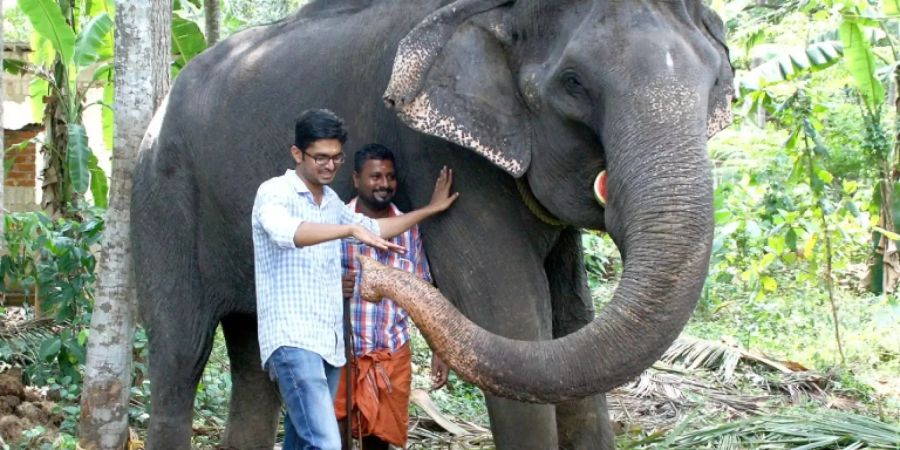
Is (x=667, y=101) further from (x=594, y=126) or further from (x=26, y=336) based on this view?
(x=26, y=336)

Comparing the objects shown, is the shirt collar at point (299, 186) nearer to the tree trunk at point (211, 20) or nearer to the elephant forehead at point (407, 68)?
the elephant forehead at point (407, 68)

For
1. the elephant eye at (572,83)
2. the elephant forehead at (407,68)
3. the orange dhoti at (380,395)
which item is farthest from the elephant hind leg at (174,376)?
Answer: the elephant eye at (572,83)

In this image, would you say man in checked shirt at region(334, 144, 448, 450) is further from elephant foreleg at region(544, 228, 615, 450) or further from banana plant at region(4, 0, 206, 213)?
banana plant at region(4, 0, 206, 213)

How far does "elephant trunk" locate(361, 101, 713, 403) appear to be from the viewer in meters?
3.41

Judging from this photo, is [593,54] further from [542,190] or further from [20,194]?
[20,194]

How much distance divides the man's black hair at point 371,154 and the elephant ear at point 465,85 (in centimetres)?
24

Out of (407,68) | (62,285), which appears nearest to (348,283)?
(407,68)

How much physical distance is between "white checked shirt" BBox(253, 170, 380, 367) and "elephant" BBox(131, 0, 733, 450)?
40 cm

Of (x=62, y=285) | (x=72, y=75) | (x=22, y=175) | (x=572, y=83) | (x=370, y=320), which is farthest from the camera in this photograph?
(x=22, y=175)

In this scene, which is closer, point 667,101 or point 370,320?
point 667,101

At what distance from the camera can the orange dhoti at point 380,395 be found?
459 cm

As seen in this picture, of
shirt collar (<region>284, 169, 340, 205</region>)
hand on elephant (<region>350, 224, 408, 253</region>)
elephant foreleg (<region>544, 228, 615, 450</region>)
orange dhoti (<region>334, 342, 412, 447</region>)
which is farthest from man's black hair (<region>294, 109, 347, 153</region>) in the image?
A: elephant foreleg (<region>544, 228, 615, 450</region>)

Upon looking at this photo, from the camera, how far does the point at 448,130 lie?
13.3ft

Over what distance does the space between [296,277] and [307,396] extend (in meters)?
0.40
